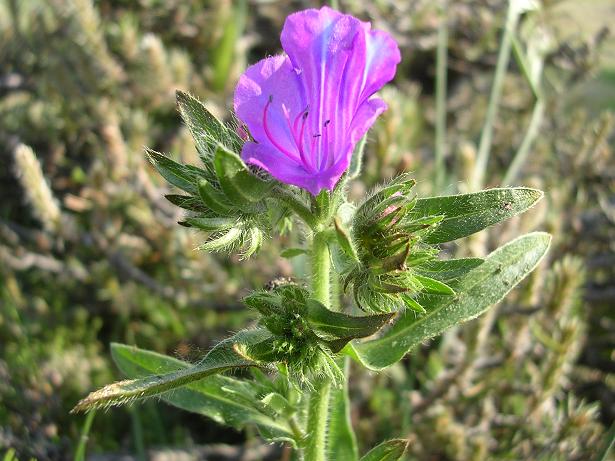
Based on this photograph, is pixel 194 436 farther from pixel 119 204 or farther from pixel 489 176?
pixel 489 176

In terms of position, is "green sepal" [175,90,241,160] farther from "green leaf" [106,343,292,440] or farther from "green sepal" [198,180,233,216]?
"green leaf" [106,343,292,440]

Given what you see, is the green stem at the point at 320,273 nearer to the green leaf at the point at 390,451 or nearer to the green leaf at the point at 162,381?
the green leaf at the point at 162,381

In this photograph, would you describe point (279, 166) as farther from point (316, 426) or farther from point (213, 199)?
point (316, 426)

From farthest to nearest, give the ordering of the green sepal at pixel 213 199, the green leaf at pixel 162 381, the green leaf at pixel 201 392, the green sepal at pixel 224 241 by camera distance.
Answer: the green leaf at pixel 201 392
the green sepal at pixel 224 241
the green sepal at pixel 213 199
the green leaf at pixel 162 381

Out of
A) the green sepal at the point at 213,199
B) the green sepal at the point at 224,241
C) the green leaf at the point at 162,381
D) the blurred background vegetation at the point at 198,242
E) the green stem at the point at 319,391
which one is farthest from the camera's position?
the blurred background vegetation at the point at 198,242

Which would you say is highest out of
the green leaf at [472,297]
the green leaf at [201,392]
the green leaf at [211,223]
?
the green leaf at [211,223]

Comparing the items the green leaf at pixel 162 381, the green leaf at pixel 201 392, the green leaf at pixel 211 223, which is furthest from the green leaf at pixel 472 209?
the green leaf at pixel 201 392

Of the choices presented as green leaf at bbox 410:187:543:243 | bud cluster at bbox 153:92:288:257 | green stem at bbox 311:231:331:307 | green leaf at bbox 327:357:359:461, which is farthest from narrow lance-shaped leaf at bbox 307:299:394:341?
green leaf at bbox 327:357:359:461

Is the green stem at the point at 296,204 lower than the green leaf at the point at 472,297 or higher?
higher

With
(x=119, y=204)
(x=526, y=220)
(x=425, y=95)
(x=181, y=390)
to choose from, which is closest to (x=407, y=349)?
(x=181, y=390)
